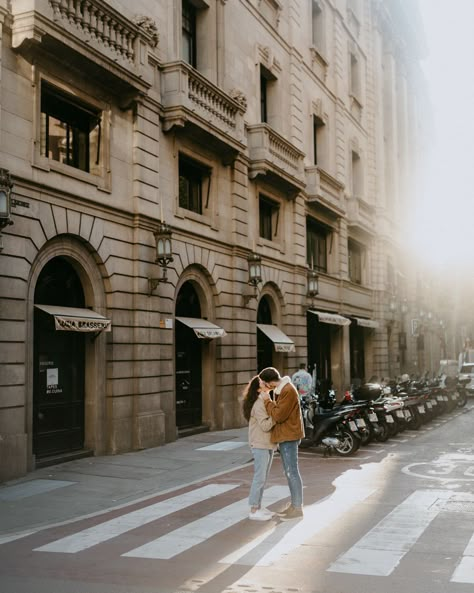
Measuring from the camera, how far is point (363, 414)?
14.5 m

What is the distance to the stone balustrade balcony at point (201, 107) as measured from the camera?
16094 mm

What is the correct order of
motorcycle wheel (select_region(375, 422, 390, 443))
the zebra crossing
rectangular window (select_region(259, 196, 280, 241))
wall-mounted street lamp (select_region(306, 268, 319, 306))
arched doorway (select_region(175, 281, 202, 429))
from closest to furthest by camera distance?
the zebra crossing
motorcycle wheel (select_region(375, 422, 390, 443))
arched doorway (select_region(175, 281, 202, 429))
rectangular window (select_region(259, 196, 280, 241))
wall-mounted street lamp (select_region(306, 268, 319, 306))

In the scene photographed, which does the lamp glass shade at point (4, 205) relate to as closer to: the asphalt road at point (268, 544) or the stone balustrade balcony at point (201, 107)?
the asphalt road at point (268, 544)

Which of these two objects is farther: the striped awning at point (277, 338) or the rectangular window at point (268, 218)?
the rectangular window at point (268, 218)

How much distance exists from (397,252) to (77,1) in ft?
96.8

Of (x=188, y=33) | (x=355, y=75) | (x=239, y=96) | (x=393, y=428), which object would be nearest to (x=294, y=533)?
(x=393, y=428)

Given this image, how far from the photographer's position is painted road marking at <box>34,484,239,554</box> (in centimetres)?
715

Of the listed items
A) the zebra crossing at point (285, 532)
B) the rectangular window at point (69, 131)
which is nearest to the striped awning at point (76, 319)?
the rectangular window at point (69, 131)

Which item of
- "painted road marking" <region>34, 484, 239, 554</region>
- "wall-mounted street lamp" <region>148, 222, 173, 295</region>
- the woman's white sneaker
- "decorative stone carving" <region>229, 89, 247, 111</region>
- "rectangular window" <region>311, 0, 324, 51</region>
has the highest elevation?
"rectangular window" <region>311, 0, 324, 51</region>

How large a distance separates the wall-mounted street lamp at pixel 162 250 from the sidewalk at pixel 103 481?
11.5 ft

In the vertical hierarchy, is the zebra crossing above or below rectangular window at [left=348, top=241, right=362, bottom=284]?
below

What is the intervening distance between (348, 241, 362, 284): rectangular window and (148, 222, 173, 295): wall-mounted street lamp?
1805 centimetres

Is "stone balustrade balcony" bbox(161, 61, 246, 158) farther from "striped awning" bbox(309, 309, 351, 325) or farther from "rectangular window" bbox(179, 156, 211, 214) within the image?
"striped awning" bbox(309, 309, 351, 325)

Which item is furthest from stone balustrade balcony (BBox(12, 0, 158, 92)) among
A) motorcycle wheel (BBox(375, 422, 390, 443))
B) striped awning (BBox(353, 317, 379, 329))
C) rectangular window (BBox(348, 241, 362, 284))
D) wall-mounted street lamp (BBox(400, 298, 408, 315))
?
wall-mounted street lamp (BBox(400, 298, 408, 315))
